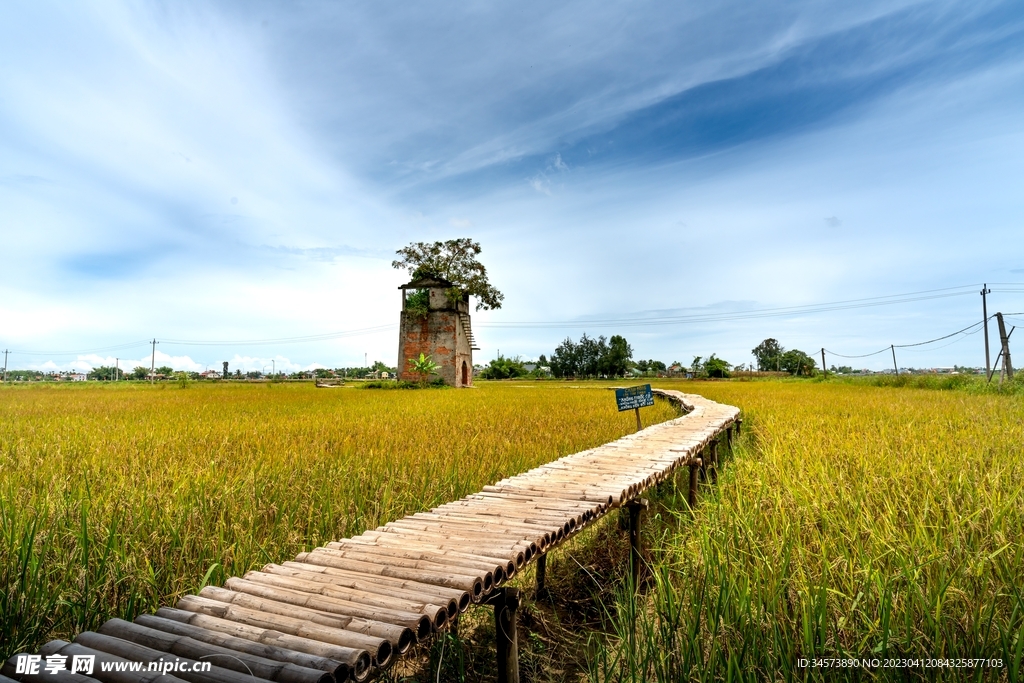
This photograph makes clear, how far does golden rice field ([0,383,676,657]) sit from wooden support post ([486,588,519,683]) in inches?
61.8

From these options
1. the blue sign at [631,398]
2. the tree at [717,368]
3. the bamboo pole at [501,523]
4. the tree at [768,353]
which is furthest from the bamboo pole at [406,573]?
the tree at [768,353]

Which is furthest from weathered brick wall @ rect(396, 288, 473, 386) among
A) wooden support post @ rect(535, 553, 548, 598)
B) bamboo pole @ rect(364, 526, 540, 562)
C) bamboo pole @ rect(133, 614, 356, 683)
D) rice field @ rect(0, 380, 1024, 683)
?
bamboo pole @ rect(133, 614, 356, 683)

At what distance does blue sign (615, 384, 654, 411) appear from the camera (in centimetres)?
759

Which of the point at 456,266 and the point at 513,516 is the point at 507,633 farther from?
the point at 456,266

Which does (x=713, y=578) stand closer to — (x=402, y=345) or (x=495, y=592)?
(x=495, y=592)

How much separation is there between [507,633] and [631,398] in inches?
215

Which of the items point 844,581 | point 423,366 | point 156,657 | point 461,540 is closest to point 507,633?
point 461,540

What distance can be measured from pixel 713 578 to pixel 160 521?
343 centimetres

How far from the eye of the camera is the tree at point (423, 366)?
2622 cm

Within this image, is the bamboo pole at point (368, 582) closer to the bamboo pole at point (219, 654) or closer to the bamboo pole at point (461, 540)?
the bamboo pole at point (461, 540)

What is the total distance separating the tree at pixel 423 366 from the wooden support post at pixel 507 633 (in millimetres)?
23964

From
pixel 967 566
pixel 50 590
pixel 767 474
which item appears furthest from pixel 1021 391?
pixel 50 590

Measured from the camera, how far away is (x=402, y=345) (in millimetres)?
27406

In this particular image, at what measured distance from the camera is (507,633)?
8.38 feet
